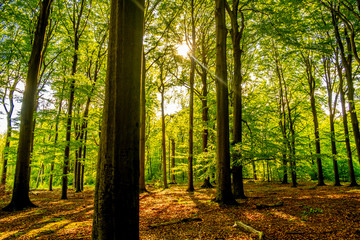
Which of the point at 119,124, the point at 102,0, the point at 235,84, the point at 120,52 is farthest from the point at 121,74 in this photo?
the point at 102,0

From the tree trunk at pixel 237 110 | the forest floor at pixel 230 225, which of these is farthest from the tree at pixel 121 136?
the tree trunk at pixel 237 110

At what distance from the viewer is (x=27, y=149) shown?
8.45m

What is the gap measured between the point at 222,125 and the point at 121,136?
220 inches

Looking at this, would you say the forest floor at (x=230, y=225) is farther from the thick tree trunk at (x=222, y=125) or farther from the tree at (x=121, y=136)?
the tree at (x=121, y=136)

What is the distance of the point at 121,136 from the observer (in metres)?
2.41

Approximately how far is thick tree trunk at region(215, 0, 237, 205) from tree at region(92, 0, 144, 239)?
5206 mm

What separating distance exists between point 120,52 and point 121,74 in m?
0.32

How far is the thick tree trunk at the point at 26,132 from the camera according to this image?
816 cm

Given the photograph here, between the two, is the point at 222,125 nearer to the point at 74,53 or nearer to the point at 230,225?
the point at 230,225

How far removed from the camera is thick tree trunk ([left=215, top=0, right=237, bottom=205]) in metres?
7.08

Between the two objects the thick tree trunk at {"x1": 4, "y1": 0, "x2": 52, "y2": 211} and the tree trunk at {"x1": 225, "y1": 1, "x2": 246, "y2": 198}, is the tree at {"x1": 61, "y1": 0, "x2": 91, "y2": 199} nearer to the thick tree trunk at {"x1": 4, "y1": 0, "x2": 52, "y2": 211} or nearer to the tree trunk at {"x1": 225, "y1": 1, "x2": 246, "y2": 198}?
the thick tree trunk at {"x1": 4, "y1": 0, "x2": 52, "y2": 211}

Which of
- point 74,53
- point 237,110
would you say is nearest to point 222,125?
point 237,110

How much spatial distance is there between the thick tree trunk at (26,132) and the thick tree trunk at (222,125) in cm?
824

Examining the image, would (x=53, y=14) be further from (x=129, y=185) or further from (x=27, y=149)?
(x=129, y=185)
